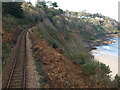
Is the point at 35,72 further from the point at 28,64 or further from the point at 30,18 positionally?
the point at 30,18

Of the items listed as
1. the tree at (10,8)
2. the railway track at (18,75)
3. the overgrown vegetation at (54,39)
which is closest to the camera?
the railway track at (18,75)

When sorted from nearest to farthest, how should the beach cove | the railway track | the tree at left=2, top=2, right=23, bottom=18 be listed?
1. the railway track
2. the beach cove
3. the tree at left=2, top=2, right=23, bottom=18

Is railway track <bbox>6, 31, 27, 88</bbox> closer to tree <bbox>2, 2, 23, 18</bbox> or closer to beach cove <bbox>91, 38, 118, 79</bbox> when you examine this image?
beach cove <bbox>91, 38, 118, 79</bbox>

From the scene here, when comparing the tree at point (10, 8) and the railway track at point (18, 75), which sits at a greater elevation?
the tree at point (10, 8)

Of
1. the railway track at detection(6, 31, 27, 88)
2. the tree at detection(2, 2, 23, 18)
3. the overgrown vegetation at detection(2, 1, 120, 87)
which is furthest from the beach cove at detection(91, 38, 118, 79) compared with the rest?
the tree at detection(2, 2, 23, 18)

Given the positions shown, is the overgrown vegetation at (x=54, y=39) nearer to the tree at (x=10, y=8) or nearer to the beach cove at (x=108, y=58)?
the tree at (x=10, y=8)

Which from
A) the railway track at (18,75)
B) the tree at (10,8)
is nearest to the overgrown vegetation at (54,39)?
the tree at (10,8)

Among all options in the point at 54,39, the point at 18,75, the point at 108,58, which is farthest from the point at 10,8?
the point at 18,75

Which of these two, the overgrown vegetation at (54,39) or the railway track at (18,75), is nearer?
the railway track at (18,75)

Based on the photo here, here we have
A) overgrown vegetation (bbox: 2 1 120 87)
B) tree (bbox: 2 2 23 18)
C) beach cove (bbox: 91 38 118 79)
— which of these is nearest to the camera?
overgrown vegetation (bbox: 2 1 120 87)

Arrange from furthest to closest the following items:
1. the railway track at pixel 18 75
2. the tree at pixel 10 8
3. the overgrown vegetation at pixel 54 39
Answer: the tree at pixel 10 8 → the overgrown vegetation at pixel 54 39 → the railway track at pixel 18 75

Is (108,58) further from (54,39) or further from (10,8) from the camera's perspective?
(10,8)

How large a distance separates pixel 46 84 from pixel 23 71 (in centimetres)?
411

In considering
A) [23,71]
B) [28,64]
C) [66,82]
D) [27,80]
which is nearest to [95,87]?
[66,82]
